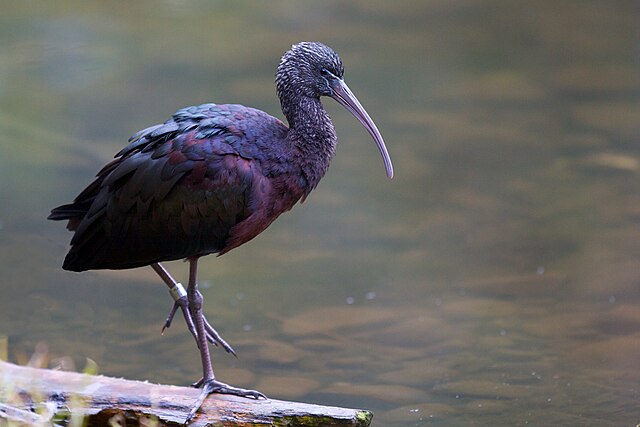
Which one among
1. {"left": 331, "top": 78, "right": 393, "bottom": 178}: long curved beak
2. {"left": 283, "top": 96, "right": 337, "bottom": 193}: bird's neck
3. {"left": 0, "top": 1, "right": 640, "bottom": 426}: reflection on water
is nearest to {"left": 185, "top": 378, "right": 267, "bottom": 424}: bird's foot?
{"left": 283, "top": 96, "right": 337, "bottom": 193}: bird's neck

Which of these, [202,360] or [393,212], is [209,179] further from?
[393,212]

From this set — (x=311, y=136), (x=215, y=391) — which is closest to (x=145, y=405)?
(x=215, y=391)

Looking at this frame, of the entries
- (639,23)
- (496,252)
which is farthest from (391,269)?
(639,23)

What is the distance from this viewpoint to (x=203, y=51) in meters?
12.2

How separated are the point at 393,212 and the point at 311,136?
412 cm

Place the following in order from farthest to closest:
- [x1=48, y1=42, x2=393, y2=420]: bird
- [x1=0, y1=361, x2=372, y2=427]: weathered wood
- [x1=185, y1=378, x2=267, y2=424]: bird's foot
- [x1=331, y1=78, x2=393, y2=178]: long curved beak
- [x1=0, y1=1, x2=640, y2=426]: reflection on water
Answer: [x1=0, y1=1, x2=640, y2=426]: reflection on water < [x1=331, y1=78, x2=393, y2=178]: long curved beak < [x1=185, y1=378, x2=267, y2=424]: bird's foot < [x1=48, y1=42, x2=393, y2=420]: bird < [x1=0, y1=361, x2=372, y2=427]: weathered wood

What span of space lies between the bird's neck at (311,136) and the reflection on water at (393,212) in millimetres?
2012

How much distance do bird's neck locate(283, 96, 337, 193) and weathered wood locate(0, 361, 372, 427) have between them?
45.8 inches

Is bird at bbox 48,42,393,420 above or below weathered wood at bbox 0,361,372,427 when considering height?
above

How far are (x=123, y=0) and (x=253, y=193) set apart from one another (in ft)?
29.8

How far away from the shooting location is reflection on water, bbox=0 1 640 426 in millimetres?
7160

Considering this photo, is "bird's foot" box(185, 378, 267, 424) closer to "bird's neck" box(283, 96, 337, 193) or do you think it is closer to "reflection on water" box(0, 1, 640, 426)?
"bird's neck" box(283, 96, 337, 193)

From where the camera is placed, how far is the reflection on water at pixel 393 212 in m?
7.16

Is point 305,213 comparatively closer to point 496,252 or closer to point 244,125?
point 496,252
